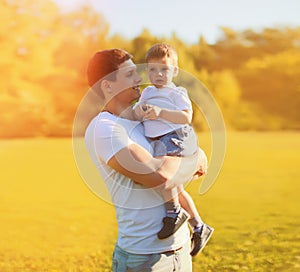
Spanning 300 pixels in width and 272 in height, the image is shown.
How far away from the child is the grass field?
2.07 m

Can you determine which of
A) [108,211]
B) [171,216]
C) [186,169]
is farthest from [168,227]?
[108,211]

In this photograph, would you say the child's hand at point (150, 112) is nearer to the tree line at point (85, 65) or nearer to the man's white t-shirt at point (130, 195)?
the man's white t-shirt at point (130, 195)

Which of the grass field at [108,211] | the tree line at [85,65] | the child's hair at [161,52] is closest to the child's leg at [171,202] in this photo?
the child's hair at [161,52]

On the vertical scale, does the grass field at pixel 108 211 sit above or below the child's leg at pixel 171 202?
below

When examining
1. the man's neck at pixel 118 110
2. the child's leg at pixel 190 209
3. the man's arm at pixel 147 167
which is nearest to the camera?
the man's arm at pixel 147 167

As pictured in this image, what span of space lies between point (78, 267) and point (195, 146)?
230 centimetres

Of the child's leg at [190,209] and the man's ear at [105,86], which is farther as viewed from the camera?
the child's leg at [190,209]

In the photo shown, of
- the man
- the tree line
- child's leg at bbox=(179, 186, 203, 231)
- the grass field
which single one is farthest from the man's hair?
the tree line

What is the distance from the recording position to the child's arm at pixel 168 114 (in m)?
1.55

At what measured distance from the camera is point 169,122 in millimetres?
1616

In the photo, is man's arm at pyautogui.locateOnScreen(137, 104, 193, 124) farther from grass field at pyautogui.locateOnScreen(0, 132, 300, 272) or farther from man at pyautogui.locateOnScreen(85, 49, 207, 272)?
grass field at pyautogui.locateOnScreen(0, 132, 300, 272)

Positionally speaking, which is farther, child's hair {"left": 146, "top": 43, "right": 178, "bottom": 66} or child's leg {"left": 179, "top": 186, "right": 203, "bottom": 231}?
child's leg {"left": 179, "top": 186, "right": 203, "bottom": 231}

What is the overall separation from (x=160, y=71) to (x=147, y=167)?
1.26 ft

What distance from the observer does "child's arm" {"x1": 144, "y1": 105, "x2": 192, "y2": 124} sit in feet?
5.07
